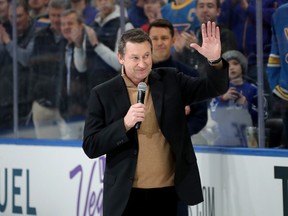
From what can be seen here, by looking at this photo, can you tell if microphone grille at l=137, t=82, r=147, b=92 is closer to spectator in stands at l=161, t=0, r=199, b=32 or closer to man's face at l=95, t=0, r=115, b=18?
spectator in stands at l=161, t=0, r=199, b=32

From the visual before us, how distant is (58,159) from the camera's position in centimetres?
616

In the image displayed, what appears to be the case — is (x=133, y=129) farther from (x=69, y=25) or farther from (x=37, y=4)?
(x=37, y=4)

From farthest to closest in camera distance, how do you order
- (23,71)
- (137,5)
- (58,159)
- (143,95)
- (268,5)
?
(23,71)
(58,159)
(137,5)
(268,5)
(143,95)

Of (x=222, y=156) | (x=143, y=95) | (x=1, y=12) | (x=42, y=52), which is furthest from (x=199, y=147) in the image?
(x=1, y=12)

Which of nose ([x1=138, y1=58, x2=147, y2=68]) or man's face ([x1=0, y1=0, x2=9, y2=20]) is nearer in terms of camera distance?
nose ([x1=138, y1=58, x2=147, y2=68])

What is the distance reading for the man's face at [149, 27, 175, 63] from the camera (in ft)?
17.4

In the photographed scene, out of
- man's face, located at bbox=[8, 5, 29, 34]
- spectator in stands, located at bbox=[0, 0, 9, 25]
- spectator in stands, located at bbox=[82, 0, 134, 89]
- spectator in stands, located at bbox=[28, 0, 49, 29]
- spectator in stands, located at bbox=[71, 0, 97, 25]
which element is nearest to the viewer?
spectator in stands, located at bbox=[82, 0, 134, 89]

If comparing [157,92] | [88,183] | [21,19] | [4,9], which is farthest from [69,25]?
[157,92]

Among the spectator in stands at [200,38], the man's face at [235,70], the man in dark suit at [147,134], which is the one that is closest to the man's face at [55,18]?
the spectator in stands at [200,38]

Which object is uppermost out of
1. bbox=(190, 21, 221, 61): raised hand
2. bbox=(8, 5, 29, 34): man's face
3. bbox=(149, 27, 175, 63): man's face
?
bbox=(8, 5, 29, 34): man's face

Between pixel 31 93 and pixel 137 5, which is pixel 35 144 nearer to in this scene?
pixel 31 93

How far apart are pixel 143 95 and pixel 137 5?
6.44ft

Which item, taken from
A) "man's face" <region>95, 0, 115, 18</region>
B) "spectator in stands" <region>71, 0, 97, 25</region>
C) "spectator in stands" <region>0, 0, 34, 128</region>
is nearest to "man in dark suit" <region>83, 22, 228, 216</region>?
"man's face" <region>95, 0, 115, 18</region>

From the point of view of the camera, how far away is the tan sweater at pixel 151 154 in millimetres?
3975
